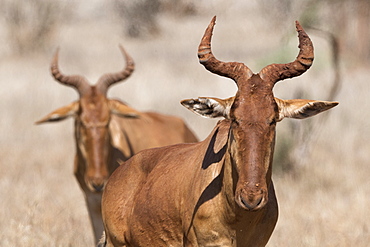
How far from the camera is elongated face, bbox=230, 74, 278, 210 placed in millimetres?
4906

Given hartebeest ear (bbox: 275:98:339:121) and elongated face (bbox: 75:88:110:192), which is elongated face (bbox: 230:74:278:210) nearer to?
hartebeest ear (bbox: 275:98:339:121)

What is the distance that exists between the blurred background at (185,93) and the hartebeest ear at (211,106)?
431 cm

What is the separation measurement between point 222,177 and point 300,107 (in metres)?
0.82

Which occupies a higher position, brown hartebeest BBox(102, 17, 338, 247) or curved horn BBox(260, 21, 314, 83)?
curved horn BBox(260, 21, 314, 83)

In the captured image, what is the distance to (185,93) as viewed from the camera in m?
20.7

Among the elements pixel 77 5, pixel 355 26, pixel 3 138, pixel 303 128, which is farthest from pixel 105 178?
pixel 77 5

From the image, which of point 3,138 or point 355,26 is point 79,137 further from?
point 355,26

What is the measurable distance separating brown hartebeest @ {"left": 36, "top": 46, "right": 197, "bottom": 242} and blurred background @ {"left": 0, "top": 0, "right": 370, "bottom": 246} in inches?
30.8

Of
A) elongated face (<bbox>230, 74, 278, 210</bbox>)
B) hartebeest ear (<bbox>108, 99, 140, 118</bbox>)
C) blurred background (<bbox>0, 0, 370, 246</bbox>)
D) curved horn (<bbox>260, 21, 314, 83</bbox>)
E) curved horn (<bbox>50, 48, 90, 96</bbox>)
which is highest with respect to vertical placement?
curved horn (<bbox>260, 21, 314, 83</bbox>)

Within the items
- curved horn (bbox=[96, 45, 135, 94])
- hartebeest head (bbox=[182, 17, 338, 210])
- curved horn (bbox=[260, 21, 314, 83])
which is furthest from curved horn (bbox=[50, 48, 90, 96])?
curved horn (bbox=[260, 21, 314, 83])

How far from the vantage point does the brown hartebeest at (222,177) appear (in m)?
5.04

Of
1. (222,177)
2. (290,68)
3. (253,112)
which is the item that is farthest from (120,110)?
(253,112)

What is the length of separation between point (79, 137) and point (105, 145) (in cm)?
43

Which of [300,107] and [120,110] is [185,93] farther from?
[300,107]
